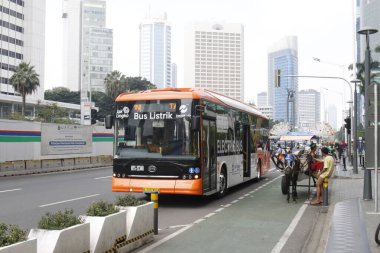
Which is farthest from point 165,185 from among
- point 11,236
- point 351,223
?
point 11,236

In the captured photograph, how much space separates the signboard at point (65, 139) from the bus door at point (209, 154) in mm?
18795

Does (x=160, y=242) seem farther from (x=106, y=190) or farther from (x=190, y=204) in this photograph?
(x=106, y=190)

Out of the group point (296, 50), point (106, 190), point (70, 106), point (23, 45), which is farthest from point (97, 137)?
point (296, 50)

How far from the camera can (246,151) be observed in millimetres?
19312

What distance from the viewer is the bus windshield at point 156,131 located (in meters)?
13.1

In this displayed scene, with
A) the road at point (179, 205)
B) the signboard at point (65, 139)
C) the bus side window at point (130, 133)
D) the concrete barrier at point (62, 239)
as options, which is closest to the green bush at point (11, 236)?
the concrete barrier at point (62, 239)

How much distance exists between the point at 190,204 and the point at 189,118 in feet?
9.17

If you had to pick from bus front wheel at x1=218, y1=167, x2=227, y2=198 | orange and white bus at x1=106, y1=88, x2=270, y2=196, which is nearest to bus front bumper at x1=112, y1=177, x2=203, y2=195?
orange and white bus at x1=106, y1=88, x2=270, y2=196

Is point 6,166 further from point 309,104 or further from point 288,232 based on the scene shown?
point 309,104

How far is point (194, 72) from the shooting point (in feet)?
319

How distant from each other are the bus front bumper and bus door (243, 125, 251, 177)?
6342 mm

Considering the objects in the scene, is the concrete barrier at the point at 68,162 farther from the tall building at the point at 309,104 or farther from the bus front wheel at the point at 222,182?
the tall building at the point at 309,104

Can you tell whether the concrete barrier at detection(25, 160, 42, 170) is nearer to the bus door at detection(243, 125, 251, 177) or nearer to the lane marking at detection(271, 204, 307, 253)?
the bus door at detection(243, 125, 251, 177)

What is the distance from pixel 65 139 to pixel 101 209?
26.2m
